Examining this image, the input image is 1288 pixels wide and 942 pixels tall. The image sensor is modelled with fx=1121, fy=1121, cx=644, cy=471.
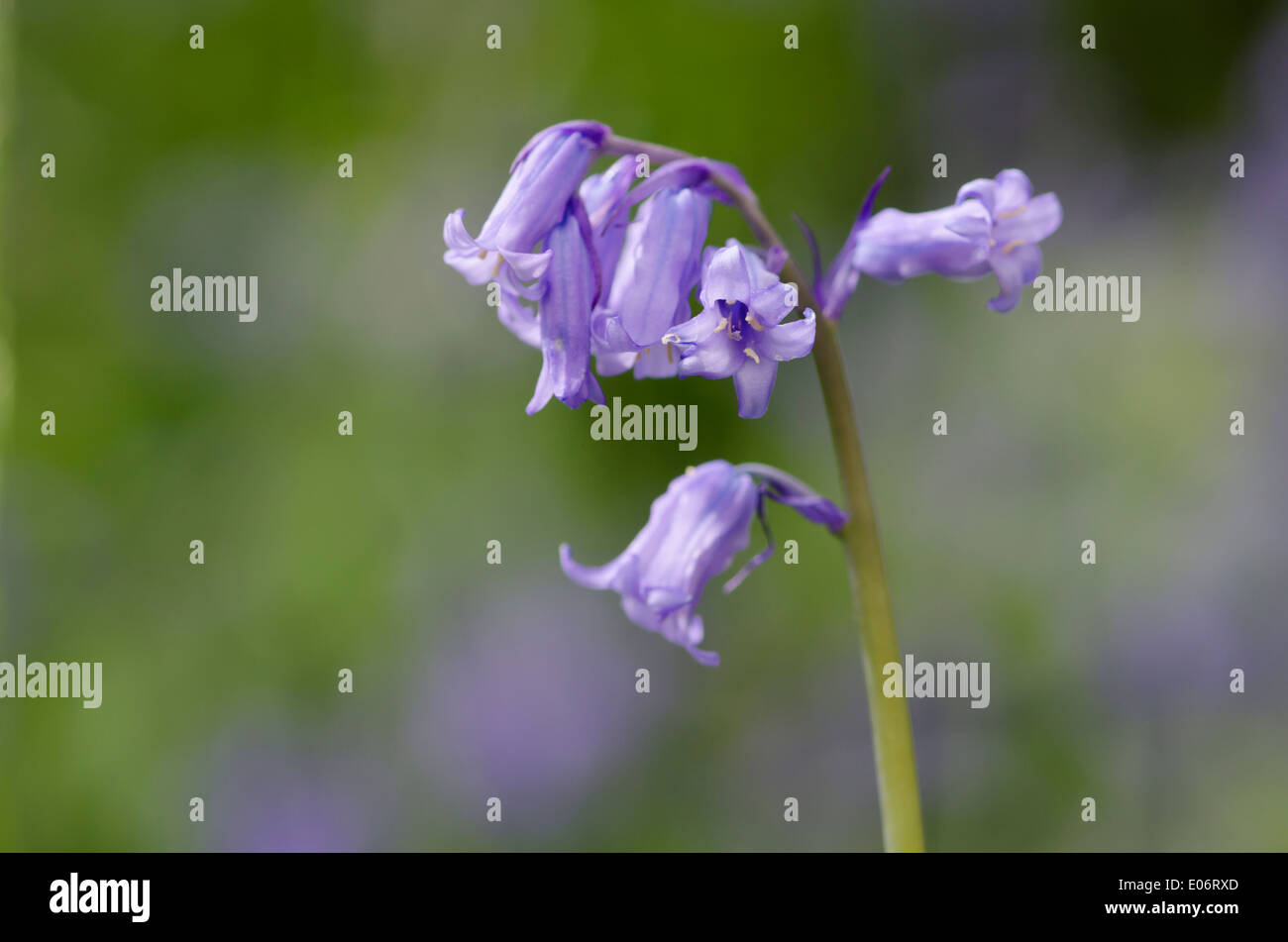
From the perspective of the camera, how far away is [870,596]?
167 centimetres

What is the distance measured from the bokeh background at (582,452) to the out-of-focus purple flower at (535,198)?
10.0 ft

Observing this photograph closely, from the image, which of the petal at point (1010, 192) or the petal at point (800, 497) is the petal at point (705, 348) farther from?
the petal at point (1010, 192)

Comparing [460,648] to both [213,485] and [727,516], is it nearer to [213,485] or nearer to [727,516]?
[213,485]

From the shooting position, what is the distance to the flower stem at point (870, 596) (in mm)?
1642

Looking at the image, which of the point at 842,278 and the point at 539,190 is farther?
the point at 842,278

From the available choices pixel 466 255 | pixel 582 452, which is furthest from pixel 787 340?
pixel 582 452

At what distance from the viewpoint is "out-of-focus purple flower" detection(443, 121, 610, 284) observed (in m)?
1.68

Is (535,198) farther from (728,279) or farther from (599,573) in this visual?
(599,573)

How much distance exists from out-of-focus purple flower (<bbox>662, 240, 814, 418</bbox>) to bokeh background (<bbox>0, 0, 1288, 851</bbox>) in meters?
3.10

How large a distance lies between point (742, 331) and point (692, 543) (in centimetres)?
41

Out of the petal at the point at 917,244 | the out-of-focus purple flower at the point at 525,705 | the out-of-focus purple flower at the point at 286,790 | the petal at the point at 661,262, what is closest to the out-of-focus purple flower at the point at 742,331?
the petal at the point at 661,262

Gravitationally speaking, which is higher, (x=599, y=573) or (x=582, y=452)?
(x=582, y=452)

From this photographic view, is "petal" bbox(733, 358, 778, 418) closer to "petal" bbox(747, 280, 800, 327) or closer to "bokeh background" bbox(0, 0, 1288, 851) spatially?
"petal" bbox(747, 280, 800, 327)

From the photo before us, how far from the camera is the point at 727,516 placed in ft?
6.10
